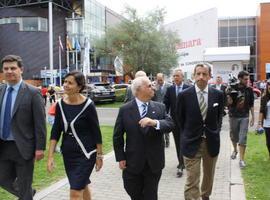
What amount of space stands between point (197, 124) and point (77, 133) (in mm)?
1503

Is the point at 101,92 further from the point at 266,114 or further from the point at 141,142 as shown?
the point at 141,142

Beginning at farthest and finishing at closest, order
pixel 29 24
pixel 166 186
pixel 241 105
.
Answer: pixel 29 24, pixel 241 105, pixel 166 186

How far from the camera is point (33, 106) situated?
513cm

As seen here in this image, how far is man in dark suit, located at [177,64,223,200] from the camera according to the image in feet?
18.4

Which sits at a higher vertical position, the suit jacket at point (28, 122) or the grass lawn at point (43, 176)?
the suit jacket at point (28, 122)

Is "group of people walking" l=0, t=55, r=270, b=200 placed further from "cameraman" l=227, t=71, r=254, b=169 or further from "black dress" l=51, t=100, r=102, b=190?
"cameraman" l=227, t=71, r=254, b=169

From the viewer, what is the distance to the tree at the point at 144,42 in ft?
134

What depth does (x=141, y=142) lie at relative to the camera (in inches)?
184

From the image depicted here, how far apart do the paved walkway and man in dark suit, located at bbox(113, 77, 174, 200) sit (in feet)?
6.32

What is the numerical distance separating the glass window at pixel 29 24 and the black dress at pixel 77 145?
200ft

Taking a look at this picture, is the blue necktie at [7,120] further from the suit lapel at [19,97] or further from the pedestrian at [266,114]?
the pedestrian at [266,114]

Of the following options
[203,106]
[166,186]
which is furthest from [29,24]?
[203,106]

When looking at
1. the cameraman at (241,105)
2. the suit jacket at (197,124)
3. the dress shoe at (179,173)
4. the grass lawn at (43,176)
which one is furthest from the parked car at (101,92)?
the suit jacket at (197,124)

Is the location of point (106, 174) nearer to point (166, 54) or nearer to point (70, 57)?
point (166, 54)
